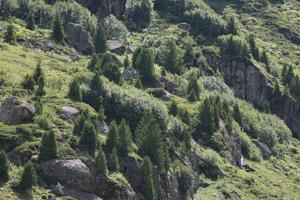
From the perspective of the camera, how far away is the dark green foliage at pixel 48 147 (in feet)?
389

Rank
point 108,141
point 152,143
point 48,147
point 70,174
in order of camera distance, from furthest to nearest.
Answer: point 152,143 < point 108,141 < point 48,147 < point 70,174

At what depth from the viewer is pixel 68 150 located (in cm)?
12356

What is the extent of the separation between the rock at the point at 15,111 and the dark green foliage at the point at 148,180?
22.1m

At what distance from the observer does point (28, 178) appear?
111250mm

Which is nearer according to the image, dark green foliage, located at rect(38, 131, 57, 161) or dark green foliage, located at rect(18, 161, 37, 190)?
dark green foliage, located at rect(18, 161, 37, 190)

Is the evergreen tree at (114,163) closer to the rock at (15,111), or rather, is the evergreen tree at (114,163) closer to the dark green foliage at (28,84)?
the rock at (15,111)

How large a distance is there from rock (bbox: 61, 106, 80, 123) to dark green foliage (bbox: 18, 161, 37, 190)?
26675 mm

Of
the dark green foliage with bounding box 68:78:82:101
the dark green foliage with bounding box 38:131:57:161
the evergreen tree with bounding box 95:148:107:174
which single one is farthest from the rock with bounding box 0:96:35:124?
the dark green foliage with bounding box 68:78:82:101

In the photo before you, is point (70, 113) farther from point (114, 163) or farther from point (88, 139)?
point (114, 163)

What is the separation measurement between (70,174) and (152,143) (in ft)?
92.4

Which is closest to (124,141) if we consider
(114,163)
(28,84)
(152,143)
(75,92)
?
(114,163)

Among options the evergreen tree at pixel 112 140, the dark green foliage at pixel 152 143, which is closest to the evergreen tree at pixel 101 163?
the evergreen tree at pixel 112 140

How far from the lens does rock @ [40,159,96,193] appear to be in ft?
383

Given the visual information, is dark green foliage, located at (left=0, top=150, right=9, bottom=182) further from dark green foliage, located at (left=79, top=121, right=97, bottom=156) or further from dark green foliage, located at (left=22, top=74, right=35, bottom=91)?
dark green foliage, located at (left=22, top=74, right=35, bottom=91)
